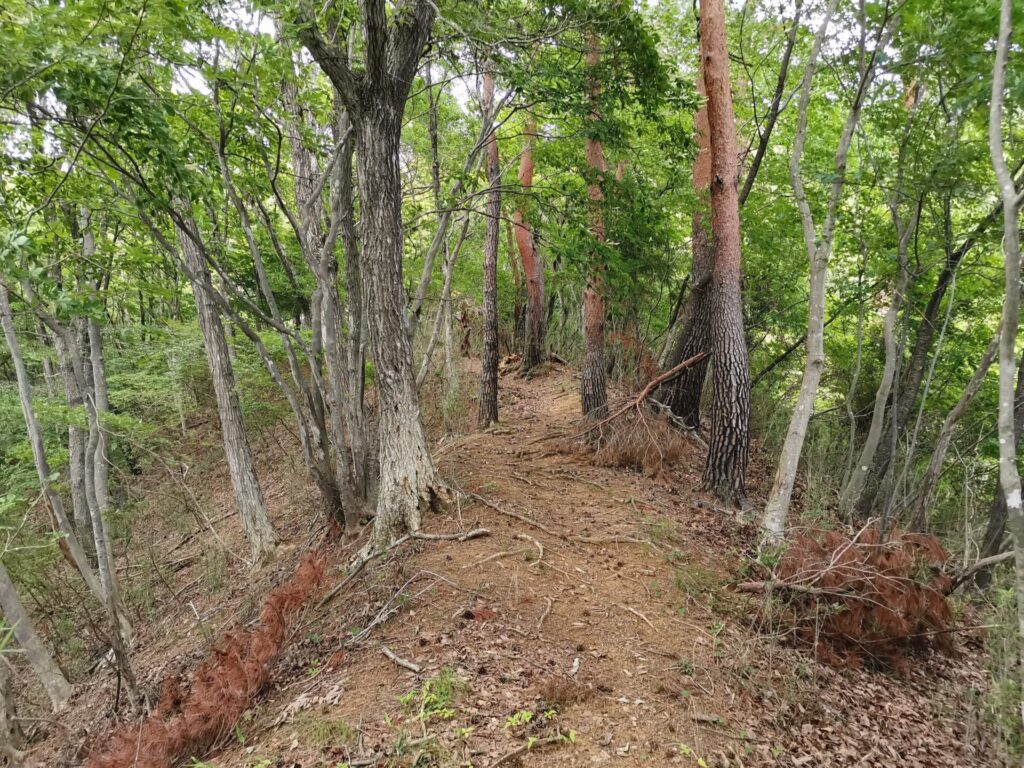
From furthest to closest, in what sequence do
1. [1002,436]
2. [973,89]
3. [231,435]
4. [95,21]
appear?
[231,435]
[973,89]
[95,21]
[1002,436]

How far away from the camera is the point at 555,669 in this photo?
3.56 meters

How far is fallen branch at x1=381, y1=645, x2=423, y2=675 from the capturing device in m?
3.46

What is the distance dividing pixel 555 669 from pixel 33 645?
5.43m

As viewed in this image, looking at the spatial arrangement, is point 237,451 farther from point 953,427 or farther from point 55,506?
point 953,427

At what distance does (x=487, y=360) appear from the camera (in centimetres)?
988

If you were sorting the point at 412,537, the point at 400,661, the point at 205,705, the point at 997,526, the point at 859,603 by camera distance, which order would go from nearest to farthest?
the point at 205,705
the point at 400,661
the point at 859,603
the point at 412,537
the point at 997,526

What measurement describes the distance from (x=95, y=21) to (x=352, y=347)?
3347 mm

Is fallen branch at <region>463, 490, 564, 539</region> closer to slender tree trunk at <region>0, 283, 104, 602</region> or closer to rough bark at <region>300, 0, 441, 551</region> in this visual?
rough bark at <region>300, 0, 441, 551</region>

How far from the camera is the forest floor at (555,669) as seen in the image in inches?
Result: 119

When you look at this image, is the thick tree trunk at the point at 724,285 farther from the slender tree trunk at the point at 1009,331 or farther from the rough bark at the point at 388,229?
the rough bark at the point at 388,229

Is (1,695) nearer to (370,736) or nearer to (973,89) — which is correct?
(370,736)

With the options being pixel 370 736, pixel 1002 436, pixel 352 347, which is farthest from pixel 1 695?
pixel 1002 436

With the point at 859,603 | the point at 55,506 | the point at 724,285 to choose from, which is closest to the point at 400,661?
the point at 55,506

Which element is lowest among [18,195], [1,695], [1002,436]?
[1,695]
